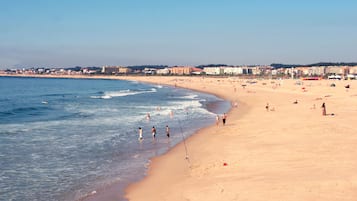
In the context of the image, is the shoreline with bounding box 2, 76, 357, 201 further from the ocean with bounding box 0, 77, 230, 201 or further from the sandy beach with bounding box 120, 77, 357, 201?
the ocean with bounding box 0, 77, 230, 201

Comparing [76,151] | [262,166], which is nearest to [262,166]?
[262,166]

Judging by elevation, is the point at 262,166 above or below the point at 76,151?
above

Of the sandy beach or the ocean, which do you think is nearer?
the sandy beach

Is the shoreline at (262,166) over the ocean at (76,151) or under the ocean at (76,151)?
over

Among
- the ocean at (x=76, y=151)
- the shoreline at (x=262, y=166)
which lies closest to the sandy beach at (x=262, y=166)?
the shoreline at (x=262, y=166)

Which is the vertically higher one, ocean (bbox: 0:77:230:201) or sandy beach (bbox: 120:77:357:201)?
sandy beach (bbox: 120:77:357:201)

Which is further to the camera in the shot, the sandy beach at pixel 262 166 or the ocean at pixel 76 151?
the ocean at pixel 76 151

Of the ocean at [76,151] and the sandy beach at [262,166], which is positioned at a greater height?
the sandy beach at [262,166]

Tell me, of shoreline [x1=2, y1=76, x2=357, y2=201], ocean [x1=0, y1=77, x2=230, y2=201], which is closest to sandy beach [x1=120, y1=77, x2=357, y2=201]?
shoreline [x1=2, y1=76, x2=357, y2=201]

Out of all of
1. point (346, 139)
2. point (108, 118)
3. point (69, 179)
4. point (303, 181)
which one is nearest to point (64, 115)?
point (108, 118)

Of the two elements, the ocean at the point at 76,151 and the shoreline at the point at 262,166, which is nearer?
the shoreline at the point at 262,166

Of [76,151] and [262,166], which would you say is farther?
[76,151]

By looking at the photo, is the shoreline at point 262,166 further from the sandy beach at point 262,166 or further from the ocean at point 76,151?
the ocean at point 76,151

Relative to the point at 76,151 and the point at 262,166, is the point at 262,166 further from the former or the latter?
the point at 76,151
